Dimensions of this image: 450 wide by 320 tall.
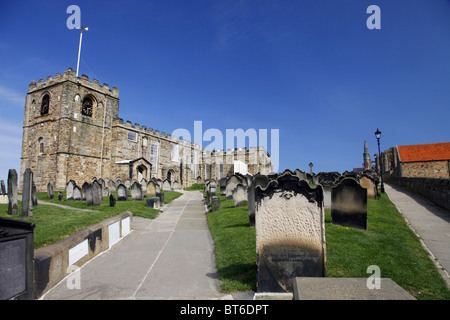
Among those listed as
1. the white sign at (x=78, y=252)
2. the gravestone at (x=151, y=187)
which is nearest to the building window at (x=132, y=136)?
the gravestone at (x=151, y=187)

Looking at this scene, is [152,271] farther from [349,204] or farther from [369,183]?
[369,183]

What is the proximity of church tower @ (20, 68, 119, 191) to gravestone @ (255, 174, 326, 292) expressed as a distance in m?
27.4

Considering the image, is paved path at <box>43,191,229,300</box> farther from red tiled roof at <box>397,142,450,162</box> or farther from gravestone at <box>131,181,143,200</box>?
red tiled roof at <box>397,142,450,162</box>

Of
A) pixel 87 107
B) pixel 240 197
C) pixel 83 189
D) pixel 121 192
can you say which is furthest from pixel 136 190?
pixel 87 107

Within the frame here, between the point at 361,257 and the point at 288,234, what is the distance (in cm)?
198

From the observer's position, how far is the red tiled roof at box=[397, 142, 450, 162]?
1531 inches

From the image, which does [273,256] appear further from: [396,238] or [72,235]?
[396,238]

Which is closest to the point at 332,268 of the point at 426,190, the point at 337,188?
the point at 337,188

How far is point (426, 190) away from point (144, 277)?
17.5 m

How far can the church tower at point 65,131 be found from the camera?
25.8 metres

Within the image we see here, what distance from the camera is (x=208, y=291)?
3771mm

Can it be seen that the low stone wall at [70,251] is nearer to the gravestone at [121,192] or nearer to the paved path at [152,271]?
the paved path at [152,271]

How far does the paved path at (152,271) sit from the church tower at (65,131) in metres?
23.3

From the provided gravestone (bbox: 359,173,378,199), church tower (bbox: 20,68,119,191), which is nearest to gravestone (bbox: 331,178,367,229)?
gravestone (bbox: 359,173,378,199)
